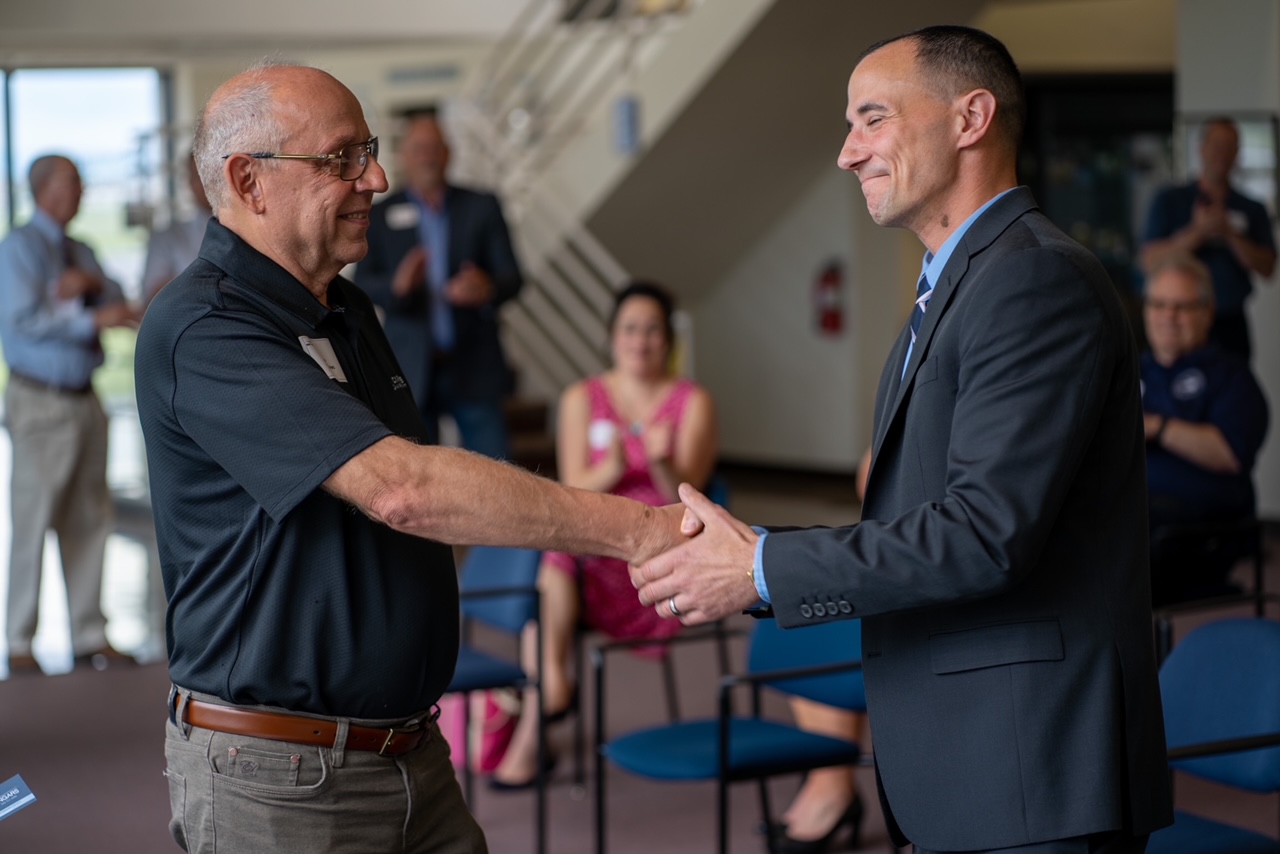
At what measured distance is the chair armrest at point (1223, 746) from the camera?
8.63ft

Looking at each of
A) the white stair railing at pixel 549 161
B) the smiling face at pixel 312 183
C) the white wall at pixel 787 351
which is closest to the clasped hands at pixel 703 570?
the smiling face at pixel 312 183

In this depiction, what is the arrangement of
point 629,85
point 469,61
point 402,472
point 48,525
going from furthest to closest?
point 469,61
point 629,85
point 48,525
point 402,472

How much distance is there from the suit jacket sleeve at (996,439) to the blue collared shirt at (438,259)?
4445 millimetres

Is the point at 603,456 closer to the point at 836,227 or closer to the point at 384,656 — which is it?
the point at 384,656

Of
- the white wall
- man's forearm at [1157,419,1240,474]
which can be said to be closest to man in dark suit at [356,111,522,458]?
man's forearm at [1157,419,1240,474]

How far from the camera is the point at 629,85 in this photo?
29.1 ft

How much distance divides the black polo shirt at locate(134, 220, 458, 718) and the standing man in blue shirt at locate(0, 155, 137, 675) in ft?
13.4

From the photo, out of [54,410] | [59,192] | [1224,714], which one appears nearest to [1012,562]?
[1224,714]

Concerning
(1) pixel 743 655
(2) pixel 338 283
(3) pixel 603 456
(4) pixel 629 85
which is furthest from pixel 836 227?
(2) pixel 338 283

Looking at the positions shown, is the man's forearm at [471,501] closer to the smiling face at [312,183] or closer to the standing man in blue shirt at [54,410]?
the smiling face at [312,183]

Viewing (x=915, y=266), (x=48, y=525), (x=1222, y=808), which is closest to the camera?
(x=1222, y=808)

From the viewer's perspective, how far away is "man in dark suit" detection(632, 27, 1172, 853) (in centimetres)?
174

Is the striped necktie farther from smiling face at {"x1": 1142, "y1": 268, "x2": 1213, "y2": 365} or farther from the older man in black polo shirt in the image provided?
smiling face at {"x1": 1142, "y1": 268, "x2": 1213, "y2": 365}

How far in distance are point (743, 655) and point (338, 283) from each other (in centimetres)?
407
